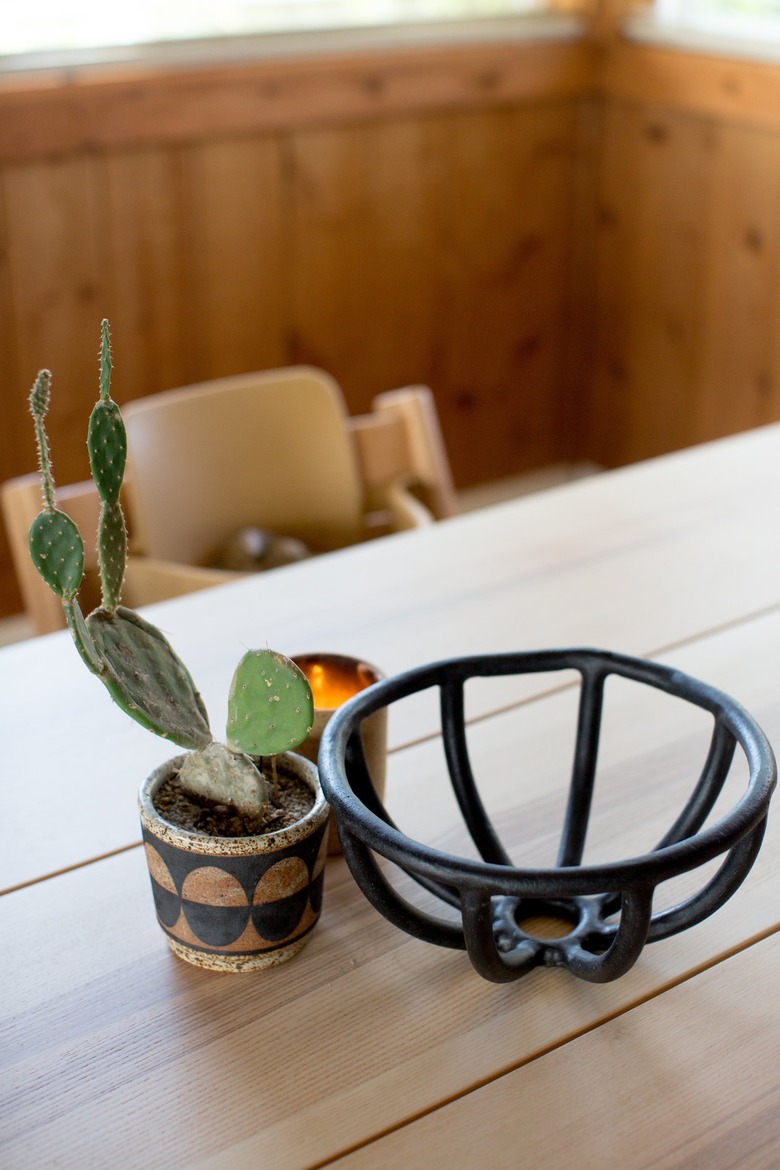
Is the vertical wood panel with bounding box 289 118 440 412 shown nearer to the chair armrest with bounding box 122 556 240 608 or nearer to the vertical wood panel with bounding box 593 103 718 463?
the vertical wood panel with bounding box 593 103 718 463

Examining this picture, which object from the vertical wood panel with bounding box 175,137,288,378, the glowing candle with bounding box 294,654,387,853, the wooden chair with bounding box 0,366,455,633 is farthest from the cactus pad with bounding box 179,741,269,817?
the vertical wood panel with bounding box 175,137,288,378

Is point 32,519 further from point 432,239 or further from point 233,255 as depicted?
point 432,239

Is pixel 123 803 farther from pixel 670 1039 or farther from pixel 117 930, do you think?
pixel 670 1039

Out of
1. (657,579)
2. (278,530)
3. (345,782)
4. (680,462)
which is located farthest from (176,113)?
(345,782)

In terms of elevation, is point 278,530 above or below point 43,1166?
below

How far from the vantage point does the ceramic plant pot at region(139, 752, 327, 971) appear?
2.23ft

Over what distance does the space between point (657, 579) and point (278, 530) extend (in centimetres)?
61

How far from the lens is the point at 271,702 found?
0.67m

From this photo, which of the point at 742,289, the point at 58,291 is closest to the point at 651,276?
the point at 742,289

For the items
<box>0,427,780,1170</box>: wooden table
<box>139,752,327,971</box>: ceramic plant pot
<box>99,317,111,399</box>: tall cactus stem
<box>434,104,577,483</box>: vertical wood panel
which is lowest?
<box>434,104,577,483</box>: vertical wood panel

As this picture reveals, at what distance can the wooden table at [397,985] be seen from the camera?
24.3 inches

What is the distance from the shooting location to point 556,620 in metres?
1.12

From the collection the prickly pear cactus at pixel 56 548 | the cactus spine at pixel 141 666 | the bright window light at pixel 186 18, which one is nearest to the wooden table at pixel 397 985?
the cactus spine at pixel 141 666

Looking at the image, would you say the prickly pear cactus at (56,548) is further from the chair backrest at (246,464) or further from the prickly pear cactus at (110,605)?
the chair backrest at (246,464)
